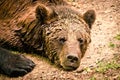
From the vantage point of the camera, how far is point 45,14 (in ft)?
24.1

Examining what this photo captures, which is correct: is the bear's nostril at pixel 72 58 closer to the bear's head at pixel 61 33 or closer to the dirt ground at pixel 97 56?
the bear's head at pixel 61 33

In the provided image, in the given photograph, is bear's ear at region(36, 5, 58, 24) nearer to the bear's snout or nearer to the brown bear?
the brown bear

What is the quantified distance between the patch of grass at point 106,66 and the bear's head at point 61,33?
0.38 m

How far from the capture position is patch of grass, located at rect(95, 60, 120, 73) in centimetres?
682

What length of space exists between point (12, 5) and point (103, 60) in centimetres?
215

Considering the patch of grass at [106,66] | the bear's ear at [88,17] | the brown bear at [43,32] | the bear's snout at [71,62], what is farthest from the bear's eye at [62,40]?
the bear's ear at [88,17]

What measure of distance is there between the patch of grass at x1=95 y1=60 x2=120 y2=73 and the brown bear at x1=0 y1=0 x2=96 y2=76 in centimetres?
38

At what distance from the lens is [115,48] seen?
24.9ft

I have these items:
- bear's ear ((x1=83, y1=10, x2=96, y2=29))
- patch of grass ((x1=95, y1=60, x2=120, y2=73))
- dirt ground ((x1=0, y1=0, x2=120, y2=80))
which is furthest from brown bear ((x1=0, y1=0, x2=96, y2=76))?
patch of grass ((x1=95, y1=60, x2=120, y2=73))

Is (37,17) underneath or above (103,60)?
above

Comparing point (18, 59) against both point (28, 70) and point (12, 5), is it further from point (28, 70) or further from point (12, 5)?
point (12, 5)

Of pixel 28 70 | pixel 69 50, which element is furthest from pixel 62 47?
pixel 28 70

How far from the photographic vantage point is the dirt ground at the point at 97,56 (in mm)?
6734

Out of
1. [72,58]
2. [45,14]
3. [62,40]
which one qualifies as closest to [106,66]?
[72,58]
